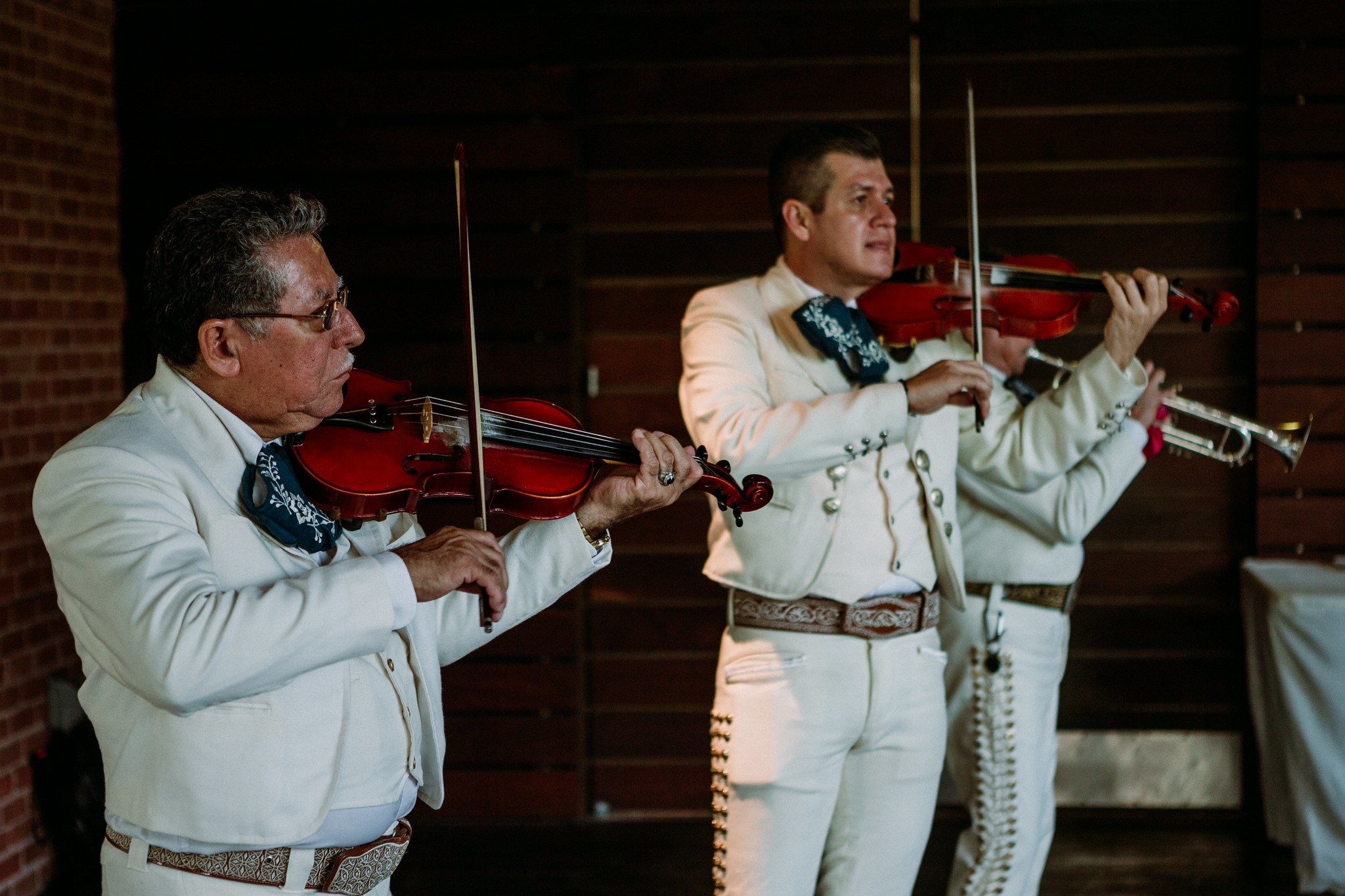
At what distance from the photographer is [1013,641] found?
2.50 metres

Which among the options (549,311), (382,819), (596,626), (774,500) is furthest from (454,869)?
(382,819)

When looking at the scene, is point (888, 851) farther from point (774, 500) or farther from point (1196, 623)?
point (1196, 623)

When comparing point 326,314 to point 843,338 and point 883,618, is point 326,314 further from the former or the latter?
point 883,618

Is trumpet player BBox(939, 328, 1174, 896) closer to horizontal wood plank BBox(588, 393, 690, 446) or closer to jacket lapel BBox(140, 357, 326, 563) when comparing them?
horizontal wood plank BBox(588, 393, 690, 446)

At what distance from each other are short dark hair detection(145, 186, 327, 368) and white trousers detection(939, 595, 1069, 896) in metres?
1.67

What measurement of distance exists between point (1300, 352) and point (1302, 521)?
0.49 meters

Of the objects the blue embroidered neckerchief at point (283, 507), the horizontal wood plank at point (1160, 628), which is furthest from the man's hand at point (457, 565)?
the horizontal wood plank at point (1160, 628)

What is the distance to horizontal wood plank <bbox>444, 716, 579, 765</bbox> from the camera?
3.68 metres

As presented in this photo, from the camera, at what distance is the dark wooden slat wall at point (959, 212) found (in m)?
3.57

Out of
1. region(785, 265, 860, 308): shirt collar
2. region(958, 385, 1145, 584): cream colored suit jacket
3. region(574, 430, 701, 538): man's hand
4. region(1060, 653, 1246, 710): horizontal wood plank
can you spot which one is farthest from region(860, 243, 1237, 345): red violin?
region(1060, 653, 1246, 710): horizontal wood plank

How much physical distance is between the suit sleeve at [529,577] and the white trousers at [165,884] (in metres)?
0.41

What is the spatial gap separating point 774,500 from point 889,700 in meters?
0.40

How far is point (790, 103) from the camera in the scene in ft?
11.9

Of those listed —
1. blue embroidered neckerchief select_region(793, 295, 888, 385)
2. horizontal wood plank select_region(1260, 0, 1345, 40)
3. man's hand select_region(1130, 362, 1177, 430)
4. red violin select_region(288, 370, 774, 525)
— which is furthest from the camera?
horizontal wood plank select_region(1260, 0, 1345, 40)
